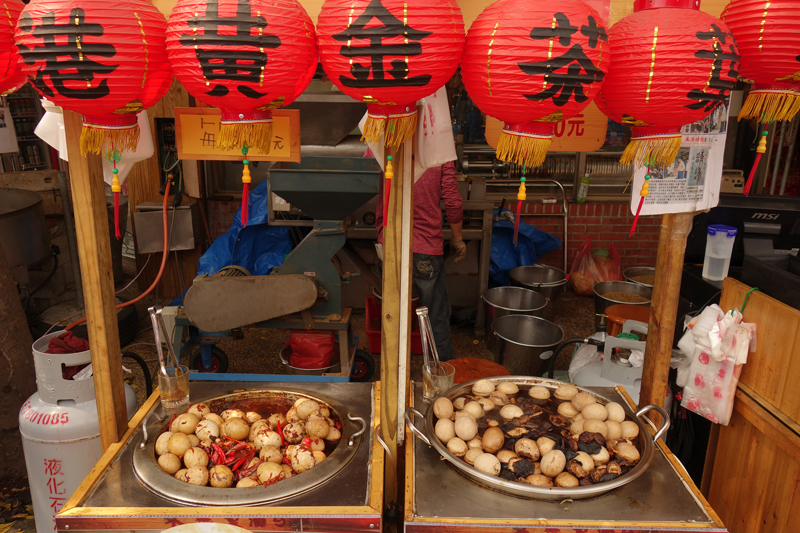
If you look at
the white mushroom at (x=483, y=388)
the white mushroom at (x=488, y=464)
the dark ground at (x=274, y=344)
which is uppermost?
the white mushroom at (x=483, y=388)

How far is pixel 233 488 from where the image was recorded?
1824mm

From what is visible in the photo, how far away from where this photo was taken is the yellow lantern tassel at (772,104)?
1.83m

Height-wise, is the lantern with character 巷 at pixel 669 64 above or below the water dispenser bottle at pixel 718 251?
above

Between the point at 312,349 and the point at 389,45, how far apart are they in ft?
10.0

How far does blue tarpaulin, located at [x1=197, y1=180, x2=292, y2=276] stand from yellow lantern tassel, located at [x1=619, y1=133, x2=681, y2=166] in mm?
3995

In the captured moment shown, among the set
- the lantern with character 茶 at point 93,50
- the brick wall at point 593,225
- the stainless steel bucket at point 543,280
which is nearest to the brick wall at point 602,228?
the brick wall at point 593,225

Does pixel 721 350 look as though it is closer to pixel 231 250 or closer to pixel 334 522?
pixel 334 522

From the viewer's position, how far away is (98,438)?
8.64 feet

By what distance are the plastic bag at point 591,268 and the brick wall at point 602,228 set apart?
0.27 m

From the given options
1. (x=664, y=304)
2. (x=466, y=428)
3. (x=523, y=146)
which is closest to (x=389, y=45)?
(x=523, y=146)

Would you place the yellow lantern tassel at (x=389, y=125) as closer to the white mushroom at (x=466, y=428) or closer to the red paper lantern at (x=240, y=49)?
the red paper lantern at (x=240, y=49)

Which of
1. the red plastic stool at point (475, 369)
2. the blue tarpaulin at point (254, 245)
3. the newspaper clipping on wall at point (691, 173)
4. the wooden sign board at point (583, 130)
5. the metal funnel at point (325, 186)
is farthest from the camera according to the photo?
the blue tarpaulin at point (254, 245)

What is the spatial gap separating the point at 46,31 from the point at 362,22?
88 cm

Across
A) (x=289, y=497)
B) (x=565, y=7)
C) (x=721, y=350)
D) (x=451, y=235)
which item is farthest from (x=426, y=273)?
(x=565, y=7)
